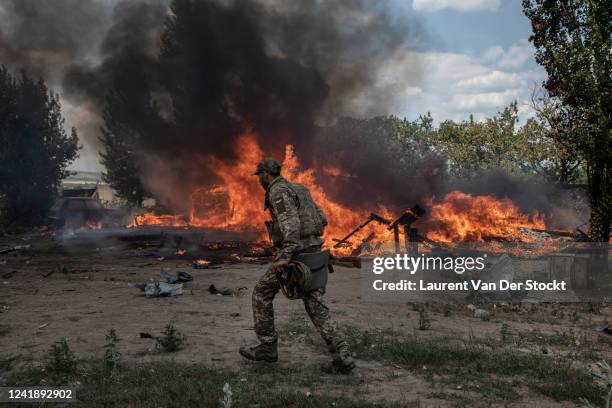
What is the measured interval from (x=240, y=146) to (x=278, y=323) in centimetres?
1563

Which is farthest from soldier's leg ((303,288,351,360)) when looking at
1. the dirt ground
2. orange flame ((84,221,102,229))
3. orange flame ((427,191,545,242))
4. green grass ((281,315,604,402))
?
orange flame ((84,221,102,229))

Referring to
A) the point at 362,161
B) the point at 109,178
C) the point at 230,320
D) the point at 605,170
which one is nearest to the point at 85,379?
the point at 230,320

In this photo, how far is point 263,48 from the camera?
2328 cm

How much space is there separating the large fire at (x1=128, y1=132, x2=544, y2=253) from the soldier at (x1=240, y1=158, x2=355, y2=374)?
9946 mm

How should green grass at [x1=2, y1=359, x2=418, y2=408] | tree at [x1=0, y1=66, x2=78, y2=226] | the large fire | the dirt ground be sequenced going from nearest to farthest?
green grass at [x1=2, y1=359, x2=418, y2=408]
the dirt ground
the large fire
tree at [x1=0, y1=66, x2=78, y2=226]

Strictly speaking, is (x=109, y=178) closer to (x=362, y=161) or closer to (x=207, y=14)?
(x=207, y=14)

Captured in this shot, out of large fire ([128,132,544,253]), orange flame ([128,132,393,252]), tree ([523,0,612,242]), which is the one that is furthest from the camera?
orange flame ([128,132,393,252])

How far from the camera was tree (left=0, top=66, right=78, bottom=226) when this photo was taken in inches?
968

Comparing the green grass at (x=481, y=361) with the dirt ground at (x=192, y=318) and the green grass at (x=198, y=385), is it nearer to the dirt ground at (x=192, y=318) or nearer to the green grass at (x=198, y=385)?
the dirt ground at (x=192, y=318)

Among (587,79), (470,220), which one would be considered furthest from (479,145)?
(587,79)

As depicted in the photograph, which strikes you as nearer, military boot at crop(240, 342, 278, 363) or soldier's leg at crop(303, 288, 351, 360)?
soldier's leg at crop(303, 288, 351, 360)

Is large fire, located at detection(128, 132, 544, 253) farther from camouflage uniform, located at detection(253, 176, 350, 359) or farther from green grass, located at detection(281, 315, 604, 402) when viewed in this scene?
camouflage uniform, located at detection(253, 176, 350, 359)

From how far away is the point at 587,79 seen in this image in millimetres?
11391

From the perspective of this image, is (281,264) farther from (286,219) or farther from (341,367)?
(341,367)
